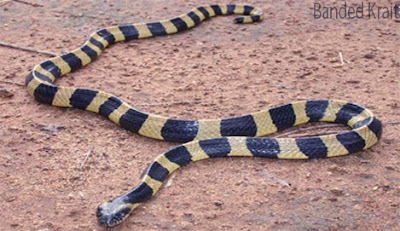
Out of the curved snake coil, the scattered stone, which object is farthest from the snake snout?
the scattered stone

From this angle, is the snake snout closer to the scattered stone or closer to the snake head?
the snake head

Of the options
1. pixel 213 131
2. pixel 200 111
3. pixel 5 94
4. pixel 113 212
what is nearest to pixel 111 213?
pixel 113 212

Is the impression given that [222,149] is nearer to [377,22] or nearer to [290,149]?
[290,149]

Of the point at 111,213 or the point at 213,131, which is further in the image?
the point at 213,131

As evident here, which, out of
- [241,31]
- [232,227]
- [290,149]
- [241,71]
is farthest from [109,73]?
[232,227]

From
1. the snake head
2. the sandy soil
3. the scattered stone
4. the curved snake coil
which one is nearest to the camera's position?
the snake head

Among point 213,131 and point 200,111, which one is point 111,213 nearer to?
point 213,131
